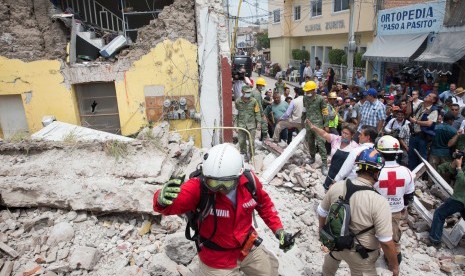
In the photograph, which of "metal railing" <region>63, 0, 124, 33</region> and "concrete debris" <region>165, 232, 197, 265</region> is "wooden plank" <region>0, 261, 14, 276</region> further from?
"metal railing" <region>63, 0, 124, 33</region>

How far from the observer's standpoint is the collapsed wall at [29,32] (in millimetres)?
8258

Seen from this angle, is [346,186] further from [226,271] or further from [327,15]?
[327,15]

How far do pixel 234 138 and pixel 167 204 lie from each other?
6995mm

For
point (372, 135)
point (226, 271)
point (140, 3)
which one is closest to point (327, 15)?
point (140, 3)

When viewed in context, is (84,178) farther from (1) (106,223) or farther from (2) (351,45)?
(2) (351,45)

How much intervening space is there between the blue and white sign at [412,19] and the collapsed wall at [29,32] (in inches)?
505

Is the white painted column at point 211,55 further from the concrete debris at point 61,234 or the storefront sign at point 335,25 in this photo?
the storefront sign at point 335,25

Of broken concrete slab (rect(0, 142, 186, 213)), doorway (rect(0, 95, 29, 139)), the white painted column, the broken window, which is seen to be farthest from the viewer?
doorway (rect(0, 95, 29, 139))

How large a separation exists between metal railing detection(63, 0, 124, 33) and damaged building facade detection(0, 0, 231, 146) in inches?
28.8

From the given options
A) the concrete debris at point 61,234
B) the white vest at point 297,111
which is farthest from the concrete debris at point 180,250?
the white vest at point 297,111

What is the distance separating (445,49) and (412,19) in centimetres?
291

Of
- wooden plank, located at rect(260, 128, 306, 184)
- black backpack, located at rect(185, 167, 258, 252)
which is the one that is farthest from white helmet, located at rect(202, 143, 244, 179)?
wooden plank, located at rect(260, 128, 306, 184)

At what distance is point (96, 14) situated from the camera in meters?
10.2

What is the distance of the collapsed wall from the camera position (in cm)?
826
